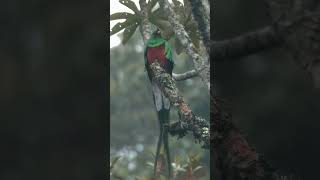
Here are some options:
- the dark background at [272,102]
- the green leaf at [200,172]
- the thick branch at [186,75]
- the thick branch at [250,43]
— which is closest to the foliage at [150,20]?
the thick branch at [186,75]

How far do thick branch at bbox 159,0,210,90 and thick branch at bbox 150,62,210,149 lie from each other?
153 millimetres

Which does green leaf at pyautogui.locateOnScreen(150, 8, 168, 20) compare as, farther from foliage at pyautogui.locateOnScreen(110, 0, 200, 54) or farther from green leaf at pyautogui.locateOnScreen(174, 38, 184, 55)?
green leaf at pyautogui.locateOnScreen(174, 38, 184, 55)

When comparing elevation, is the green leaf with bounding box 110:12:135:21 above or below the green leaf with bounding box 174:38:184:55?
above

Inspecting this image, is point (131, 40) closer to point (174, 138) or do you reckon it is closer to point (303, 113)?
point (174, 138)

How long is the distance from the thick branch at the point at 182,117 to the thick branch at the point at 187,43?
0.50 ft

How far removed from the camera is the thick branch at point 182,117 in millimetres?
2328

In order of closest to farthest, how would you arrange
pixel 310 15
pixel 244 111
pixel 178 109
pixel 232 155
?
pixel 310 15 < pixel 232 155 < pixel 244 111 < pixel 178 109

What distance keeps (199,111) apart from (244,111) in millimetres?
1021

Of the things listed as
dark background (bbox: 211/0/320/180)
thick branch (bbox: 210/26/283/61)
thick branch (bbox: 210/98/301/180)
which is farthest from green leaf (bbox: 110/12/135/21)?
thick branch (bbox: 210/26/283/61)

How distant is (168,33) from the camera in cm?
234
